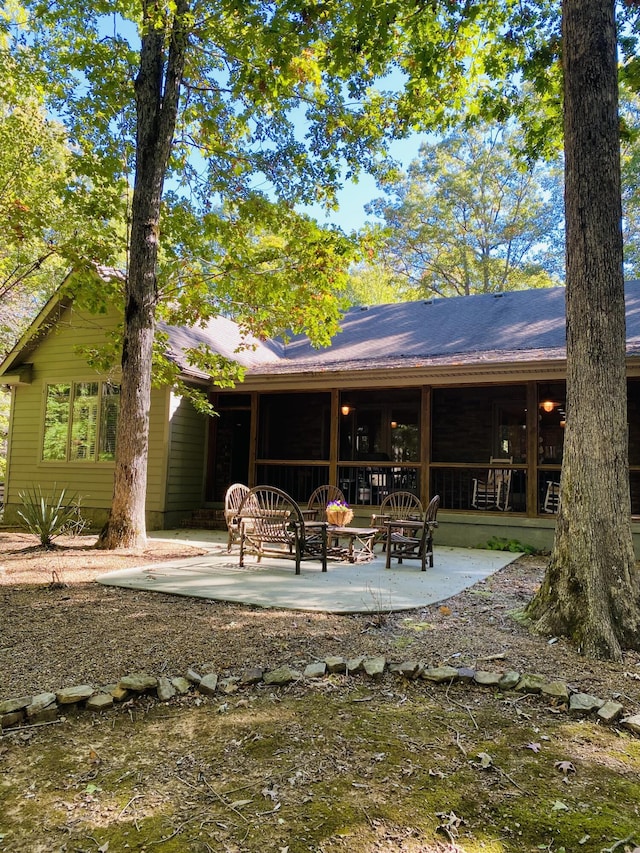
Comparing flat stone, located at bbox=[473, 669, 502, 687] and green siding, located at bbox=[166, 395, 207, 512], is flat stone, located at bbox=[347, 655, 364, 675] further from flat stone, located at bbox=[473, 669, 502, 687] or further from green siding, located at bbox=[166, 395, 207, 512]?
green siding, located at bbox=[166, 395, 207, 512]

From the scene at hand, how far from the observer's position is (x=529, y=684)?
3023 millimetres

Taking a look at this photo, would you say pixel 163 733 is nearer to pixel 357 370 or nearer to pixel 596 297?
pixel 596 297

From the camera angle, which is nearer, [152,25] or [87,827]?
[87,827]

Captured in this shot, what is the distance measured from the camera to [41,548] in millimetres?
7703

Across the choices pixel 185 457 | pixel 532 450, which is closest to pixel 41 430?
pixel 185 457

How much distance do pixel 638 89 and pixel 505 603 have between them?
5697 mm

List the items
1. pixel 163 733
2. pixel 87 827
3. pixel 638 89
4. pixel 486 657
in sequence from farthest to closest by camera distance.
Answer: pixel 638 89
pixel 486 657
pixel 163 733
pixel 87 827

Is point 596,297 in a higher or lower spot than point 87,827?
higher

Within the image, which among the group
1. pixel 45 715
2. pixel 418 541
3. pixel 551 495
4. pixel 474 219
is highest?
pixel 474 219

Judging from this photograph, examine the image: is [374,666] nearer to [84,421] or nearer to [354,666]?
[354,666]

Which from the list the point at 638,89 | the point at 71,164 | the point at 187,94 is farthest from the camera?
the point at 187,94

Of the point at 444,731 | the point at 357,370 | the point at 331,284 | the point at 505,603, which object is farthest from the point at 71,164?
the point at 444,731

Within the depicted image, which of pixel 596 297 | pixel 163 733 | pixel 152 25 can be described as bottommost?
pixel 163 733

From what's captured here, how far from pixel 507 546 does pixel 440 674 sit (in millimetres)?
6455
